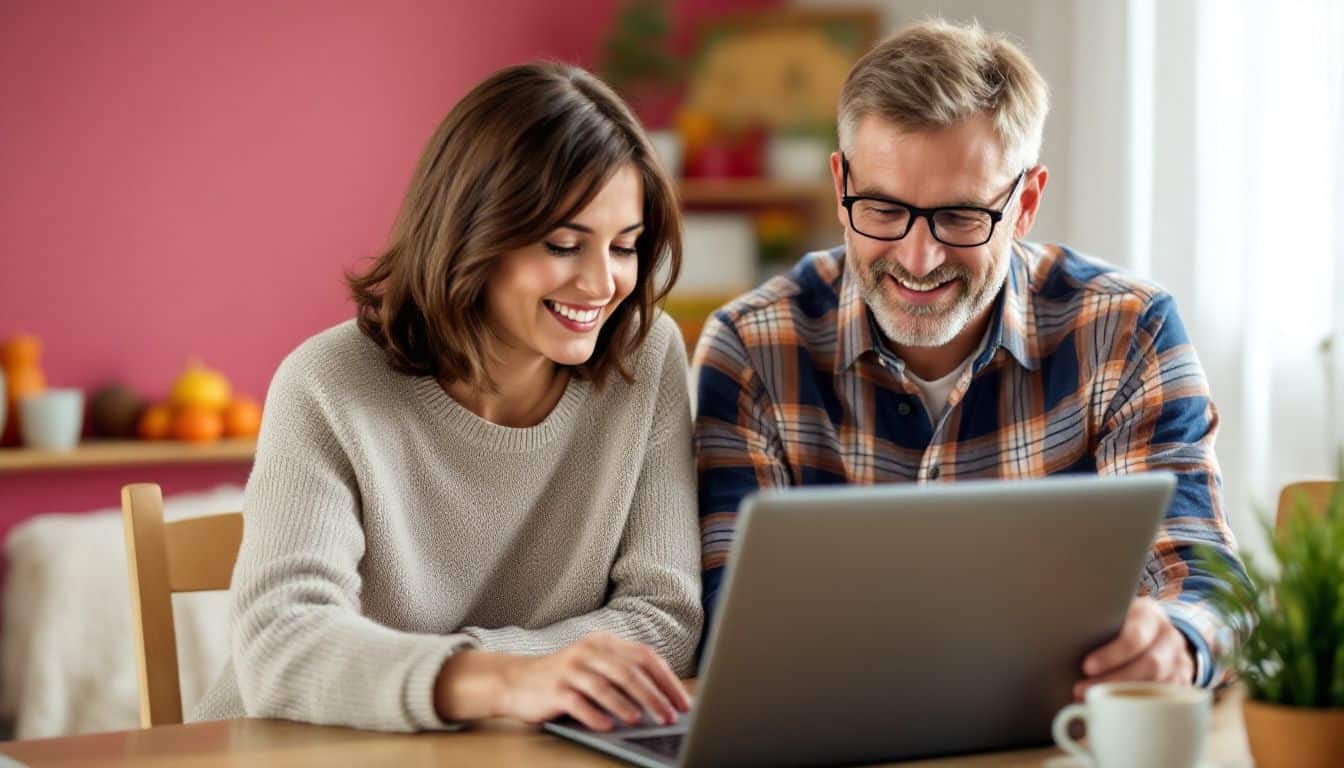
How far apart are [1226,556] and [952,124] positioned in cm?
54

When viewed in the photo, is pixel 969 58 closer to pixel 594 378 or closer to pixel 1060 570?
pixel 594 378

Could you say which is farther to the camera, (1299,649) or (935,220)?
(935,220)

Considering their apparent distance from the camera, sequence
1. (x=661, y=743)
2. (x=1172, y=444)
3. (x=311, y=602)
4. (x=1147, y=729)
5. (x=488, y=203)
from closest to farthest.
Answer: (x=1147, y=729)
(x=661, y=743)
(x=311, y=602)
(x=488, y=203)
(x=1172, y=444)

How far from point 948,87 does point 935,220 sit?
149 mm

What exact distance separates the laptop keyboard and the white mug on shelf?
9.90 ft

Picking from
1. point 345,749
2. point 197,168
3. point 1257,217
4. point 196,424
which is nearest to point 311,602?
point 345,749

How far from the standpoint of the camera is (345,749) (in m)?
1.24

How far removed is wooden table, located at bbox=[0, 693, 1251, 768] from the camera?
1.19 meters

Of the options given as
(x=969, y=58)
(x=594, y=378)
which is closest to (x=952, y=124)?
(x=969, y=58)

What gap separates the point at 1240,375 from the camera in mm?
3223

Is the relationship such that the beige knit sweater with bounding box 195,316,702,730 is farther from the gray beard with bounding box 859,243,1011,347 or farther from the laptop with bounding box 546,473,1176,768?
the laptop with bounding box 546,473,1176,768

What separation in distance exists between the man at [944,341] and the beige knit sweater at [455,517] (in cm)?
8

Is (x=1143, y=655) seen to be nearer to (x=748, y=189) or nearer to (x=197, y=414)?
(x=197, y=414)

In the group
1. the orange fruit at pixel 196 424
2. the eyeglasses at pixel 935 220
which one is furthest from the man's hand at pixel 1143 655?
the orange fruit at pixel 196 424
